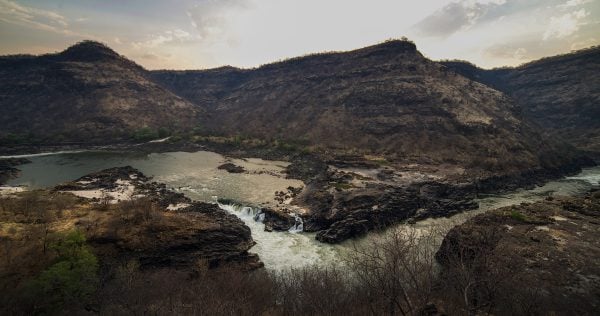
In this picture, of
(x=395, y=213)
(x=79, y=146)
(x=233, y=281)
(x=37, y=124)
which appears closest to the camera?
(x=233, y=281)

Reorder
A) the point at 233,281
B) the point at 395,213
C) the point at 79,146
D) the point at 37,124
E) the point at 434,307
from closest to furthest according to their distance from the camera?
the point at 434,307, the point at 233,281, the point at 395,213, the point at 79,146, the point at 37,124

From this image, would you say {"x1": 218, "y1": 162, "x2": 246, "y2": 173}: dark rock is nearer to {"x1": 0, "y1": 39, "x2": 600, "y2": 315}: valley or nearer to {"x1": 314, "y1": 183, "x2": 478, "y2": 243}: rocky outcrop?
{"x1": 0, "y1": 39, "x2": 600, "y2": 315}: valley

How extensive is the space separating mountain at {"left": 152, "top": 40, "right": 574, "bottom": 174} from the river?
13.1 metres

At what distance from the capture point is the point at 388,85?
10638 cm

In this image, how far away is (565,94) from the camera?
405ft

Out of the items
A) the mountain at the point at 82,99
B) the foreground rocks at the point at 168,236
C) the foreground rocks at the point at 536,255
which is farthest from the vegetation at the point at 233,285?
the mountain at the point at 82,99

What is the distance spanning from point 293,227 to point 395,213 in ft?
47.0

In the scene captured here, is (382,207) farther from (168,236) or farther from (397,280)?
(397,280)

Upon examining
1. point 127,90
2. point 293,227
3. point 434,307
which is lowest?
point 293,227

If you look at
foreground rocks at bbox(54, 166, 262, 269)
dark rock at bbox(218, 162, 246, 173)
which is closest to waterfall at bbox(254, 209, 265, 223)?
foreground rocks at bbox(54, 166, 262, 269)

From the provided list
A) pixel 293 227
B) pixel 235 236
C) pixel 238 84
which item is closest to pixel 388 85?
pixel 293 227

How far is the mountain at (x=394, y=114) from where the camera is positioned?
259 ft

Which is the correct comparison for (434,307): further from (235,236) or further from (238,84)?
(238,84)

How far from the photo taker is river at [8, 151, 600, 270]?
3844 cm
